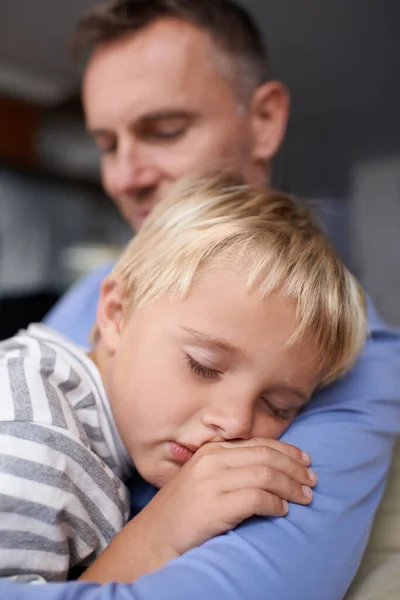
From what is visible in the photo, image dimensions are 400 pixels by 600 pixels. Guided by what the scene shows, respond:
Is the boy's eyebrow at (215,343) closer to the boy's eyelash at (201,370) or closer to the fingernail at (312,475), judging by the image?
the boy's eyelash at (201,370)

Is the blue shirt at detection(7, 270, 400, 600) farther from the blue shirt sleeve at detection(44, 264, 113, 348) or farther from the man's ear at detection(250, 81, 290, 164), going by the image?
the man's ear at detection(250, 81, 290, 164)

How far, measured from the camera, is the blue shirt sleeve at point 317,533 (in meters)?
0.64

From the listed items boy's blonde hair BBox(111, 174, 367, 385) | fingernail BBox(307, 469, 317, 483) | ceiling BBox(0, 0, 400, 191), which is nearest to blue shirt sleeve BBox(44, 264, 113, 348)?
boy's blonde hair BBox(111, 174, 367, 385)

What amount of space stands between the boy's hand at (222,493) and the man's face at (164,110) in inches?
30.3

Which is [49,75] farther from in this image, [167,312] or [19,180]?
[167,312]

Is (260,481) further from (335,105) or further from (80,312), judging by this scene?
(335,105)

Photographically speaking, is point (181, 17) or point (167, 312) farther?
point (181, 17)

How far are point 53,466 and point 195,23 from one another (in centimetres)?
109

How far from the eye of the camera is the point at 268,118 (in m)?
1.56

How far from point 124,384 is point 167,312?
11 centimetres

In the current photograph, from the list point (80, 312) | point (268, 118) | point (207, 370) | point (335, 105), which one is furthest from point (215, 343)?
point (335, 105)

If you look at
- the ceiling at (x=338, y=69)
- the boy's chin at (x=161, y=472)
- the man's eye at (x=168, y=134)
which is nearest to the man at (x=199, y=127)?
the man's eye at (x=168, y=134)

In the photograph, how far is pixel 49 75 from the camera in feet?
9.93

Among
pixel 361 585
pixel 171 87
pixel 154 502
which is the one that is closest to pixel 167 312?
pixel 154 502
